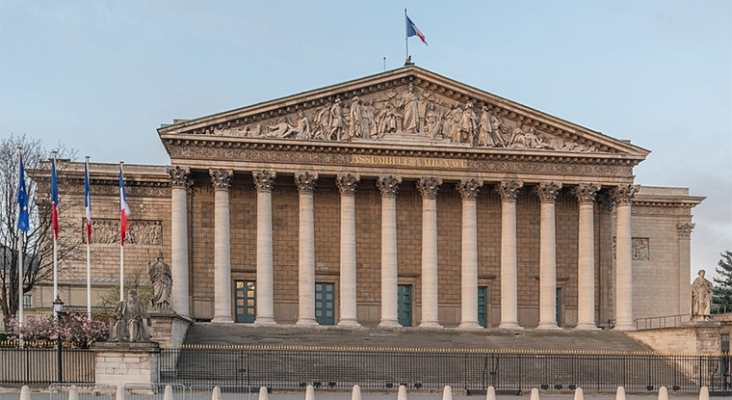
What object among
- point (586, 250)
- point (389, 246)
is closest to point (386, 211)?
point (389, 246)

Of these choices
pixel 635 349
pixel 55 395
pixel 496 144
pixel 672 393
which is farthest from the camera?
pixel 496 144

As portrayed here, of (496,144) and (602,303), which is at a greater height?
(496,144)

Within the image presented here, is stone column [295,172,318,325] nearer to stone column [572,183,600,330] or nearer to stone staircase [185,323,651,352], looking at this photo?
stone staircase [185,323,651,352]

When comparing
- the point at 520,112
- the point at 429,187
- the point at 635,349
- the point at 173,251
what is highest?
the point at 520,112

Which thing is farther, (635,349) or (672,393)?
(635,349)

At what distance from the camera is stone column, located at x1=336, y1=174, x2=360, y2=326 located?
50.5 meters

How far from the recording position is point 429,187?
5119cm

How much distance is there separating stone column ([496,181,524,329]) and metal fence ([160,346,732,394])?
30.0 feet

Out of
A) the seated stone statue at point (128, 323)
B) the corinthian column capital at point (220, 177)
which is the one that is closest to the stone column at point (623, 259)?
the corinthian column capital at point (220, 177)

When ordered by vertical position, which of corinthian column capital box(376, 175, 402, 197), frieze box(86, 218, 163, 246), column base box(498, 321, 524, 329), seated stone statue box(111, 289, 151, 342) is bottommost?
column base box(498, 321, 524, 329)

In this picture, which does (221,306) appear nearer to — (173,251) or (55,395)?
(173,251)

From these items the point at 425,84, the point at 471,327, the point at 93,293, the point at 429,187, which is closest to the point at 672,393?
the point at 471,327

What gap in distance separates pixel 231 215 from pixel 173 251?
A: 4.21m

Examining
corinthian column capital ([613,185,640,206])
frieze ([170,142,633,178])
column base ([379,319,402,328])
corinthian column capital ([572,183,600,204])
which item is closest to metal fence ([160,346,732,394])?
column base ([379,319,402,328])
